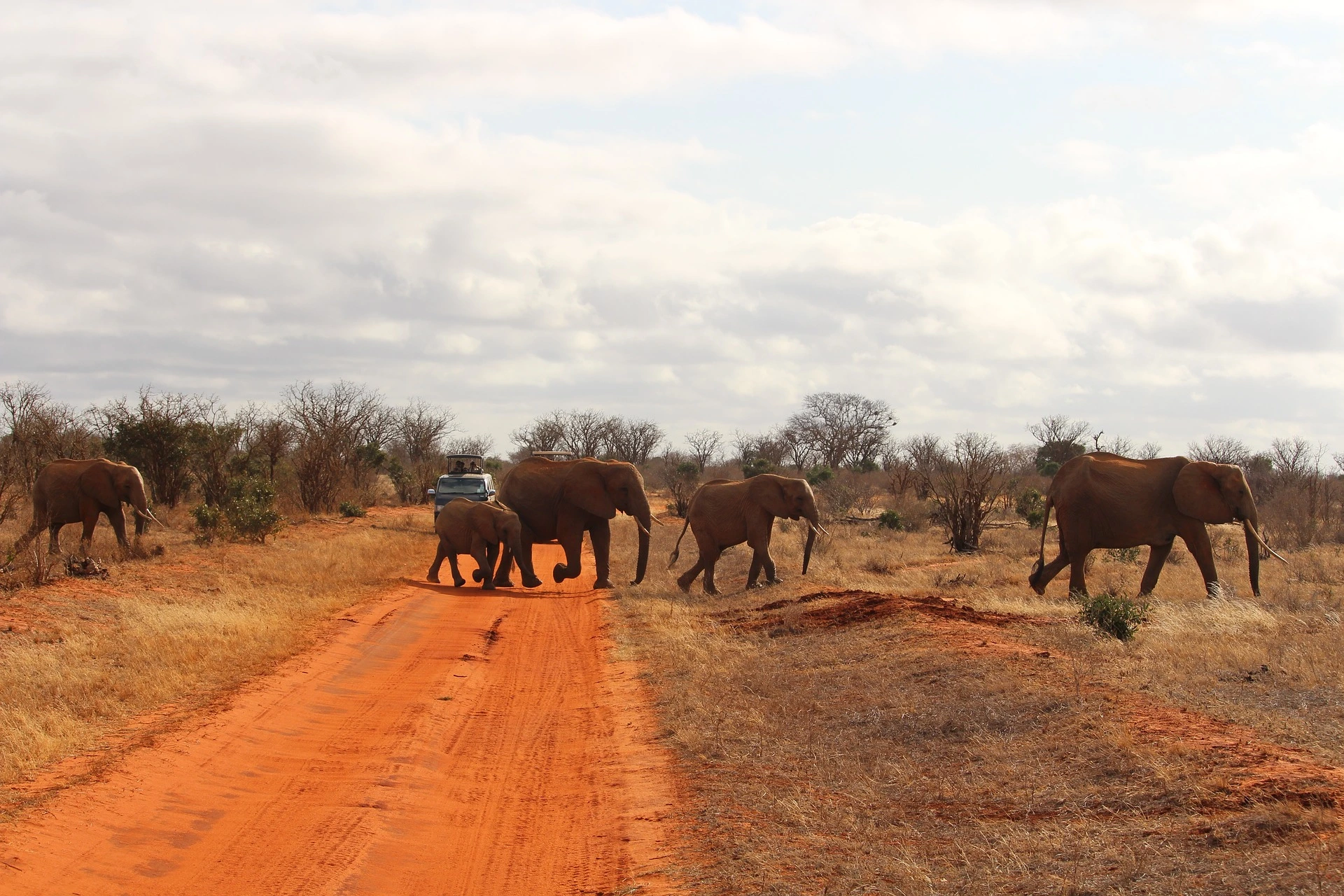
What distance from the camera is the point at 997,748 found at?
327 inches

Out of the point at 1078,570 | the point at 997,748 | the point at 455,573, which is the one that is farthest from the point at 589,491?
the point at 997,748

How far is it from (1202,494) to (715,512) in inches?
320

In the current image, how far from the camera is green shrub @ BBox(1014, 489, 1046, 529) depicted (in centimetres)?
3647

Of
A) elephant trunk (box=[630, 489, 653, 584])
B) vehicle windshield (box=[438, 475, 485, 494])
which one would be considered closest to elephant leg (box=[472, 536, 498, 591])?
elephant trunk (box=[630, 489, 653, 584])

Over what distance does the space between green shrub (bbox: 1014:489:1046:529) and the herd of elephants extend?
14565 millimetres

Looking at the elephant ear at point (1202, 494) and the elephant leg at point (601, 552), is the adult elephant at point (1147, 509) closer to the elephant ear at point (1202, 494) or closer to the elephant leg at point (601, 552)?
the elephant ear at point (1202, 494)

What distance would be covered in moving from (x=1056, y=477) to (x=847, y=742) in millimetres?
11365

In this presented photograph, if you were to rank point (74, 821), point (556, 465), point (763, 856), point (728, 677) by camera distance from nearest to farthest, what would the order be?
point (763, 856) < point (74, 821) < point (728, 677) < point (556, 465)

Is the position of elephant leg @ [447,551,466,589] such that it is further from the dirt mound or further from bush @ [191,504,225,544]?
the dirt mound

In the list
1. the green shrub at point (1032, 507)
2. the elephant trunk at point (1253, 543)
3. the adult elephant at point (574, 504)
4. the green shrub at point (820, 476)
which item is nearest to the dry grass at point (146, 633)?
the adult elephant at point (574, 504)

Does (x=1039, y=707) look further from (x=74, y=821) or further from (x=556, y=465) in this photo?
(x=556, y=465)

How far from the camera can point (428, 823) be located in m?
7.74

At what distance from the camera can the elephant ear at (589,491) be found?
23.0 metres

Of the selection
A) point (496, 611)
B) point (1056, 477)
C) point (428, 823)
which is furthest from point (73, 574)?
point (1056, 477)
